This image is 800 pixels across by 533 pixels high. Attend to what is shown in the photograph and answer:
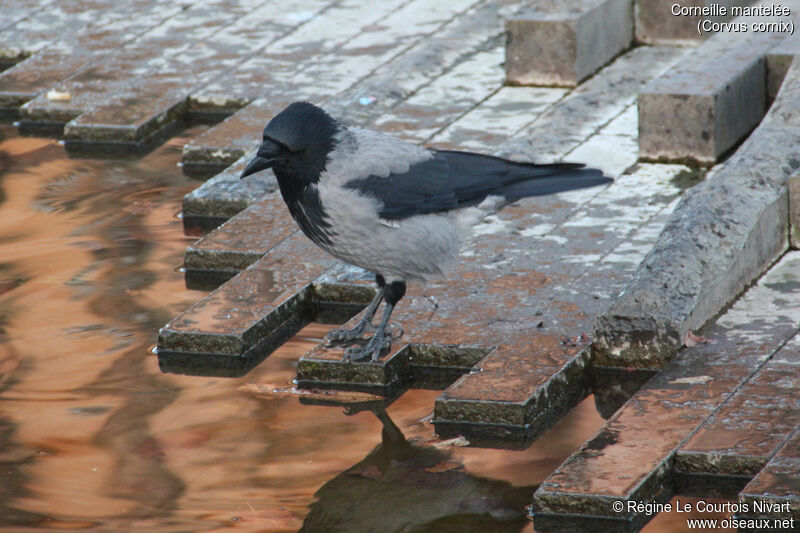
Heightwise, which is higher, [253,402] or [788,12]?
[788,12]

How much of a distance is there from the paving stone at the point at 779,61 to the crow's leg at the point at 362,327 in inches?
112

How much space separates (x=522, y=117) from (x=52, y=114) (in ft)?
9.90

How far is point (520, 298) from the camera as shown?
5.47 metres

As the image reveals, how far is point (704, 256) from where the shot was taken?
509 centimetres

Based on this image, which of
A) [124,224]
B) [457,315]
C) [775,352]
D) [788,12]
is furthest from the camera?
[788,12]

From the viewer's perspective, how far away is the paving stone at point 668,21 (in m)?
8.05

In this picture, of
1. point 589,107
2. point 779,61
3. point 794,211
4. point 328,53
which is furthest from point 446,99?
point 794,211

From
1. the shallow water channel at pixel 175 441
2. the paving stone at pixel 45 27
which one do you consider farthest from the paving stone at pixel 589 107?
the paving stone at pixel 45 27

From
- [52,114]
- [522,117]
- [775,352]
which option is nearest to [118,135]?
[52,114]

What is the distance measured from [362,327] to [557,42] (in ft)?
9.96

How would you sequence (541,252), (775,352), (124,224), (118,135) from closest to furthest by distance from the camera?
1. (775,352)
2. (541,252)
3. (124,224)
4. (118,135)

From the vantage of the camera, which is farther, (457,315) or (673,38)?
(673,38)

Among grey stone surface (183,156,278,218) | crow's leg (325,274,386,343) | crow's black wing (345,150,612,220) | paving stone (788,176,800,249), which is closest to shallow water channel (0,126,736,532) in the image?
crow's leg (325,274,386,343)

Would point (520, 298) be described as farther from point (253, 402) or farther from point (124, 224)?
point (124, 224)
